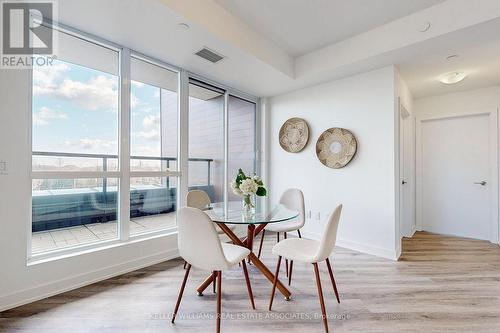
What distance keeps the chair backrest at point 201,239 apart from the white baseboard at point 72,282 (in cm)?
137

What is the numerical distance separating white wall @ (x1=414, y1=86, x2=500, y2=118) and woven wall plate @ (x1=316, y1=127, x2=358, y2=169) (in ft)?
6.93

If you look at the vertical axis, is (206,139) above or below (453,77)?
below

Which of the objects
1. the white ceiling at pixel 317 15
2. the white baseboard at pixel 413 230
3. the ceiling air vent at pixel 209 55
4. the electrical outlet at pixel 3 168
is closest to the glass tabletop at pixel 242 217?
the electrical outlet at pixel 3 168

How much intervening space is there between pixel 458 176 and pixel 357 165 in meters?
2.22

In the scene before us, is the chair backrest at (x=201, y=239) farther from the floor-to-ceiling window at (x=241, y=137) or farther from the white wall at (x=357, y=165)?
the white wall at (x=357, y=165)

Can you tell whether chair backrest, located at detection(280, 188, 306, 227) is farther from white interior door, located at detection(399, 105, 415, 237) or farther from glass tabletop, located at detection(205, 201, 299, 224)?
white interior door, located at detection(399, 105, 415, 237)

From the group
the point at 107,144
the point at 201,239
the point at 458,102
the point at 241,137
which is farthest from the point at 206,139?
the point at 458,102

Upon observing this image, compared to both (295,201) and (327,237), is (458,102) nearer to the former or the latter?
(295,201)

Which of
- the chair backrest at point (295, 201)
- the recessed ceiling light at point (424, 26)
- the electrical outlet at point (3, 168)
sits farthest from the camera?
the chair backrest at point (295, 201)

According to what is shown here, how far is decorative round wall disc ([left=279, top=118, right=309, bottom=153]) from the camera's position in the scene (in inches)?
153

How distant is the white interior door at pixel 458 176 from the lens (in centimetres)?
381

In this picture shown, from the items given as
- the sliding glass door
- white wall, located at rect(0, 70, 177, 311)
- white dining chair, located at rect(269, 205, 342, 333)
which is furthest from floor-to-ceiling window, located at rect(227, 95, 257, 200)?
white wall, located at rect(0, 70, 177, 311)

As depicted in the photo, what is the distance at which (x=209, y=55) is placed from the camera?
2779 mm

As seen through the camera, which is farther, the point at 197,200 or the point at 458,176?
the point at 458,176
